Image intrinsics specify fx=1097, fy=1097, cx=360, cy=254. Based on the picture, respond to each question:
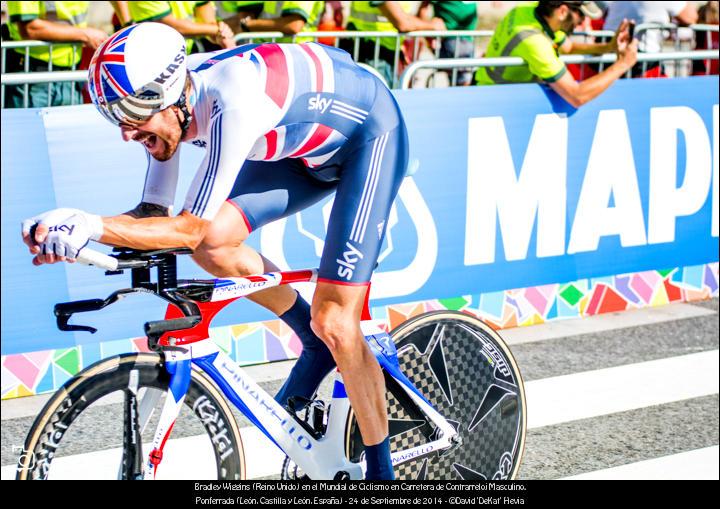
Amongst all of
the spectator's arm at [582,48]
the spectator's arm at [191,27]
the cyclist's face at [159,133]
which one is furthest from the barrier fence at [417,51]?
the cyclist's face at [159,133]

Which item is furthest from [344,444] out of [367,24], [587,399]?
[367,24]

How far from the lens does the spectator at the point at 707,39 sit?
8898 mm

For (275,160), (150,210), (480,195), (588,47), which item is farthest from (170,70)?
(588,47)

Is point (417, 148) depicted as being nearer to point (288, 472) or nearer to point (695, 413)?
point (695, 413)

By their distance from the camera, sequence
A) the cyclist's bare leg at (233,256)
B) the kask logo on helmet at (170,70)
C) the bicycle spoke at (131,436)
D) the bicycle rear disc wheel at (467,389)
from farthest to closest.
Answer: the bicycle rear disc wheel at (467,389) < the cyclist's bare leg at (233,256) < the bicycle spoke at (131,436) < the kask logo on helmet at (170,70)

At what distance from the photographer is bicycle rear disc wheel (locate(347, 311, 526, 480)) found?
4.54 metres

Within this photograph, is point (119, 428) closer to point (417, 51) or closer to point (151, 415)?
point (151, 415)

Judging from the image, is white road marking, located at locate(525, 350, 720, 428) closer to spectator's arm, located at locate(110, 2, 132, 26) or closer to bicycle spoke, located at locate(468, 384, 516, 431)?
bicycle spoke, located at locate(468, 384, 516, 431)

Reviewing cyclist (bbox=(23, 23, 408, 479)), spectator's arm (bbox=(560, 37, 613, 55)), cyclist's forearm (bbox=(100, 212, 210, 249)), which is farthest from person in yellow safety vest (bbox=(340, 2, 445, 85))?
cyclist's forearm (bbox=(100, 212, 210, 249))

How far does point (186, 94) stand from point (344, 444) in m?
1.48

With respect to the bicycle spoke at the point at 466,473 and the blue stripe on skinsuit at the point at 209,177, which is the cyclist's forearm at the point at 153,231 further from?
the bicycle spoke at the point at 466,473

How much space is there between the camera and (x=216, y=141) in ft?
11.7

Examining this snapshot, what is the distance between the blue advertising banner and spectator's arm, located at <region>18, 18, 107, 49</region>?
177cm

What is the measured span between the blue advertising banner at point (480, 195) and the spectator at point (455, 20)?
1893mm
